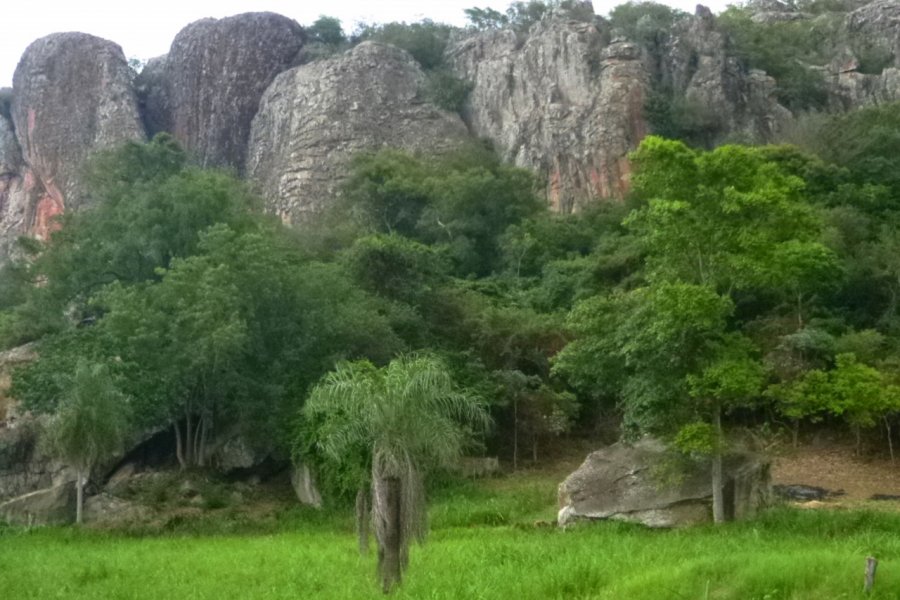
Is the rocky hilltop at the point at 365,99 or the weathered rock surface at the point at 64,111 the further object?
the weathered rock surface at the point at 64,111

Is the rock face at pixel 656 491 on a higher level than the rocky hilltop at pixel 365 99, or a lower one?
lower

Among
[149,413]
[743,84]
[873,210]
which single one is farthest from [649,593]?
[743,84]

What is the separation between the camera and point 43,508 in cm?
2522

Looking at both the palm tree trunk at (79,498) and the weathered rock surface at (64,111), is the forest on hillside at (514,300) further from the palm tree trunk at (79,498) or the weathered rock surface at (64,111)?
the weathered rock surface at (64,111)

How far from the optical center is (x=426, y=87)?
53906 mm

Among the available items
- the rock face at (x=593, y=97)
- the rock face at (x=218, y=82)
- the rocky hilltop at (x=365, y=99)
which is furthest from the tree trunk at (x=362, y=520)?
the rock face at (x=218, y=82)

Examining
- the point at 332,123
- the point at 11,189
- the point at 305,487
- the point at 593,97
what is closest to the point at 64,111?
the point at 11,189

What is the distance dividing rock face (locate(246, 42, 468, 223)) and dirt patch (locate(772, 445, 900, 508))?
89.3 ft

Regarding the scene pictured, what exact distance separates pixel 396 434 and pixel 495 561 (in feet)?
12.2

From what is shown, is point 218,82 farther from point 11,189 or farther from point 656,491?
point 656,491

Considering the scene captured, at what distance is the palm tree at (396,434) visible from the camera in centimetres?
1361

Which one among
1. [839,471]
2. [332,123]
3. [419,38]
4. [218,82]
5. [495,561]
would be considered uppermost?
[419,38]

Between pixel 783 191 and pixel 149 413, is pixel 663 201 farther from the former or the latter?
pixel 149 413

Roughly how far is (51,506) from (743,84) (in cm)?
3518
